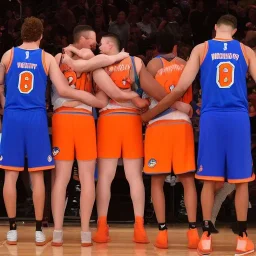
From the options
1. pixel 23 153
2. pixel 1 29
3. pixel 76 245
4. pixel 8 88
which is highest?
pixel 1 29

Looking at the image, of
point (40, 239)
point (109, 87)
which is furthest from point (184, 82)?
point (40, 239)

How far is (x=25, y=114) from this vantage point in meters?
7.69

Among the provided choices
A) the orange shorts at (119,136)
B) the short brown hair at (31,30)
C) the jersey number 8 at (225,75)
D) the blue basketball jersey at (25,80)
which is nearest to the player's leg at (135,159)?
the orange shorts at (119,136)

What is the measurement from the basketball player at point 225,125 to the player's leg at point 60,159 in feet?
3.93

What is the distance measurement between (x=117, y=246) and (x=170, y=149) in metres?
1.00

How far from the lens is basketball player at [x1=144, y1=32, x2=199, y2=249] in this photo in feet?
25.3

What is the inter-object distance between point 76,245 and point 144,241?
62cm

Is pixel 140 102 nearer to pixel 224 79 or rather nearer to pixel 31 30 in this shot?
pixel 224 79

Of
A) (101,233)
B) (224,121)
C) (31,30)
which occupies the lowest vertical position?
(101,233)

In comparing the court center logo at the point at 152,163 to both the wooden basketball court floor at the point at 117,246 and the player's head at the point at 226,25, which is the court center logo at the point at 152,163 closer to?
the wooden basketball court floor at the point at 117,246

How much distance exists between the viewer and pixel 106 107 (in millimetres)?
7941

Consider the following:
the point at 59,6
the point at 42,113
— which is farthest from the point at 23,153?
the point at 59,6

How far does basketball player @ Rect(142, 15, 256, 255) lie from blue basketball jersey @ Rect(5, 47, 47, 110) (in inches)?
54.5

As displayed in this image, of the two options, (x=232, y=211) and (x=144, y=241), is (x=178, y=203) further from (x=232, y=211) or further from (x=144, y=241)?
(x=144, y=241)
